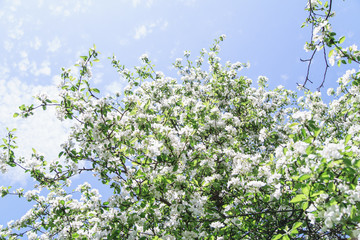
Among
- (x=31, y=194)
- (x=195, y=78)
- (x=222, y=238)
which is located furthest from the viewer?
(x=195, y=78)

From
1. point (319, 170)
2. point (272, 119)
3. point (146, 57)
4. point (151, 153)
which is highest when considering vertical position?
point (146, 57)

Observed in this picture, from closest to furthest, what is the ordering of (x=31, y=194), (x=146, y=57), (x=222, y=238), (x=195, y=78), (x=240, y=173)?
(x=222, y=238) < (x=240, y=173) < (x=31, y=194) < (x=146, y=57) < (x=195, y=78)

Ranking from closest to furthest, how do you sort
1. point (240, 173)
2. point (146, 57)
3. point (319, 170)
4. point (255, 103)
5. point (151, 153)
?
point (319, 170) < point (151, 153) < point (240, 173) < point (255, 103) < point (146, 57)

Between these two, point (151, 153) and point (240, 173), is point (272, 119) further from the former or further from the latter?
point (151, 153)

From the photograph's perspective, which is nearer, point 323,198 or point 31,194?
point 323,198

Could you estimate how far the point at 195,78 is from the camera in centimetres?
1227

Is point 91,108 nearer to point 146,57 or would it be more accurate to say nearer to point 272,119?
point 146,57

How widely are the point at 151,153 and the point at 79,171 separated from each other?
2212 mm

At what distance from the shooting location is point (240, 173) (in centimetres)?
529

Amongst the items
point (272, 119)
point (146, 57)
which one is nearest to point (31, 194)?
point (146, 57)

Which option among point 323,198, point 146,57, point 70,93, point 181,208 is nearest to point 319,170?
point 323,198

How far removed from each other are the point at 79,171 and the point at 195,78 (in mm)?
8394

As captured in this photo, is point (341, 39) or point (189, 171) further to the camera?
point (189, 171)

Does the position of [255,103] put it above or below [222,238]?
above
